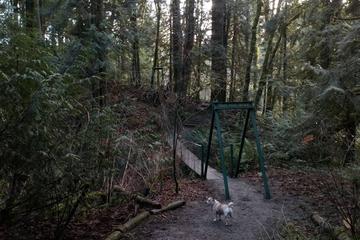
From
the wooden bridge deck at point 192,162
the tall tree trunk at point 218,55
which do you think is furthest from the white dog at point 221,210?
the tall tree trunk at point 218,55

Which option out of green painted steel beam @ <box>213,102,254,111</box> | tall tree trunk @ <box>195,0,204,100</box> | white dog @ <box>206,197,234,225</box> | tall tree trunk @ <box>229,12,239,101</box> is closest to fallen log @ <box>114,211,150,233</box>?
white dog @ <box>206,197,234,225</box>

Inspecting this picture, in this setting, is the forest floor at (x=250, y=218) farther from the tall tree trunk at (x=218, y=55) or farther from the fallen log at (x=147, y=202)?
the tall tree trunk at (x=218, y=55)

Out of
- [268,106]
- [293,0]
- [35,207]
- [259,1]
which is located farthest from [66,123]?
[268,106]

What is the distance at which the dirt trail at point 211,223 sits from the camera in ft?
18.2

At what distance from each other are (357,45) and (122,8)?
28.7 ft

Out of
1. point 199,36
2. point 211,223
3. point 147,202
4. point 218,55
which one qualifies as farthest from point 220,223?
point 199,36

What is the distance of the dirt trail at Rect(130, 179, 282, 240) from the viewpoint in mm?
5551

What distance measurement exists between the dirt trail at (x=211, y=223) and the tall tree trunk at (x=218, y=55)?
8.96 metres

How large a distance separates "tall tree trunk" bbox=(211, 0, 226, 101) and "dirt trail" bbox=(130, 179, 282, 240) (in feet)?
29.4

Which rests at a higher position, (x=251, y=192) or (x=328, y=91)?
(x=328, y=91)

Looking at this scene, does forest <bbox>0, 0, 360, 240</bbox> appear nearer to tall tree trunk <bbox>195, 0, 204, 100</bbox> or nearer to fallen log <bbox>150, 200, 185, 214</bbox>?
fallen log <bbox>150, 200, 185, 214</bbox>

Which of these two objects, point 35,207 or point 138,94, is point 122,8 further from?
point 35,207

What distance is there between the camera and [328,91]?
271 inches

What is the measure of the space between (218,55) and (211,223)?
36.4ft
